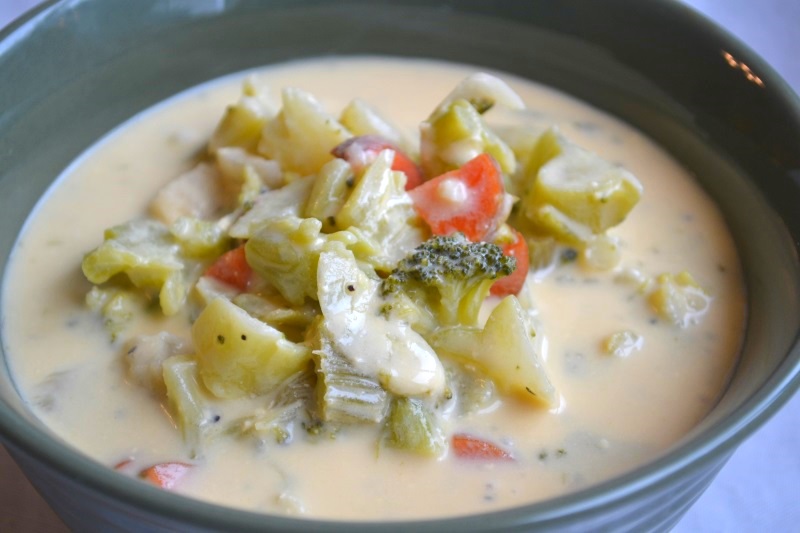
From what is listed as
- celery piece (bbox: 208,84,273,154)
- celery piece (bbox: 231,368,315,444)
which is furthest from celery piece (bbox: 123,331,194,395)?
celery piece (bbox: 208,84,273,154)

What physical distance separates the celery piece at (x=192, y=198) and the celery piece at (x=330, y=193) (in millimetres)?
357

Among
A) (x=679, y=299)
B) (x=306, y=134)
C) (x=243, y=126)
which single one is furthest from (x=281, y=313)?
(x=679, y=299)

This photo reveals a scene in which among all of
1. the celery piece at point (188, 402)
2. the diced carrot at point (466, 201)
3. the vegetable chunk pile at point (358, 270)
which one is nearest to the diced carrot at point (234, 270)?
the vegetable chunk pile at point (358, 270)

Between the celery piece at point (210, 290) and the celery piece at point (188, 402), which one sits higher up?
the celery piece at point (210, 290)

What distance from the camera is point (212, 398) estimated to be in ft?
6.57

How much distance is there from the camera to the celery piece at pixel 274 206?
2.24m

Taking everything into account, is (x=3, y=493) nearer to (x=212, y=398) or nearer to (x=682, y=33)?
(x=212, y=398)

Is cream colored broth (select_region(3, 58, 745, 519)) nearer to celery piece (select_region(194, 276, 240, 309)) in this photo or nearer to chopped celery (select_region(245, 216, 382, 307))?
celery piece (select_region(194, 276, 240, 309))

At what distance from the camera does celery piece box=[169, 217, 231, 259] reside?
89.6 inches

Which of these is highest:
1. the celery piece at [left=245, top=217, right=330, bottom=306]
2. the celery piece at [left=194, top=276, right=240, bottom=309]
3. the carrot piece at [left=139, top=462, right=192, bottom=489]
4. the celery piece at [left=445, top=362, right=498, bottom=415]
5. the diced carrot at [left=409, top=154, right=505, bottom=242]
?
the diced carrot at [left=409, top=154, right=505, bottom=242]

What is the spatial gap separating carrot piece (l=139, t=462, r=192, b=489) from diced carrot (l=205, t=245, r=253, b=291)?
1.52 feet

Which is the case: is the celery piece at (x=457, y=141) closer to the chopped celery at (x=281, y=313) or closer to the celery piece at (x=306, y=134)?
the celery piece at (x=306, y=134)

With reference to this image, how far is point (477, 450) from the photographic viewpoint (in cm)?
194

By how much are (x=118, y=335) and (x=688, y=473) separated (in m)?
1.24
